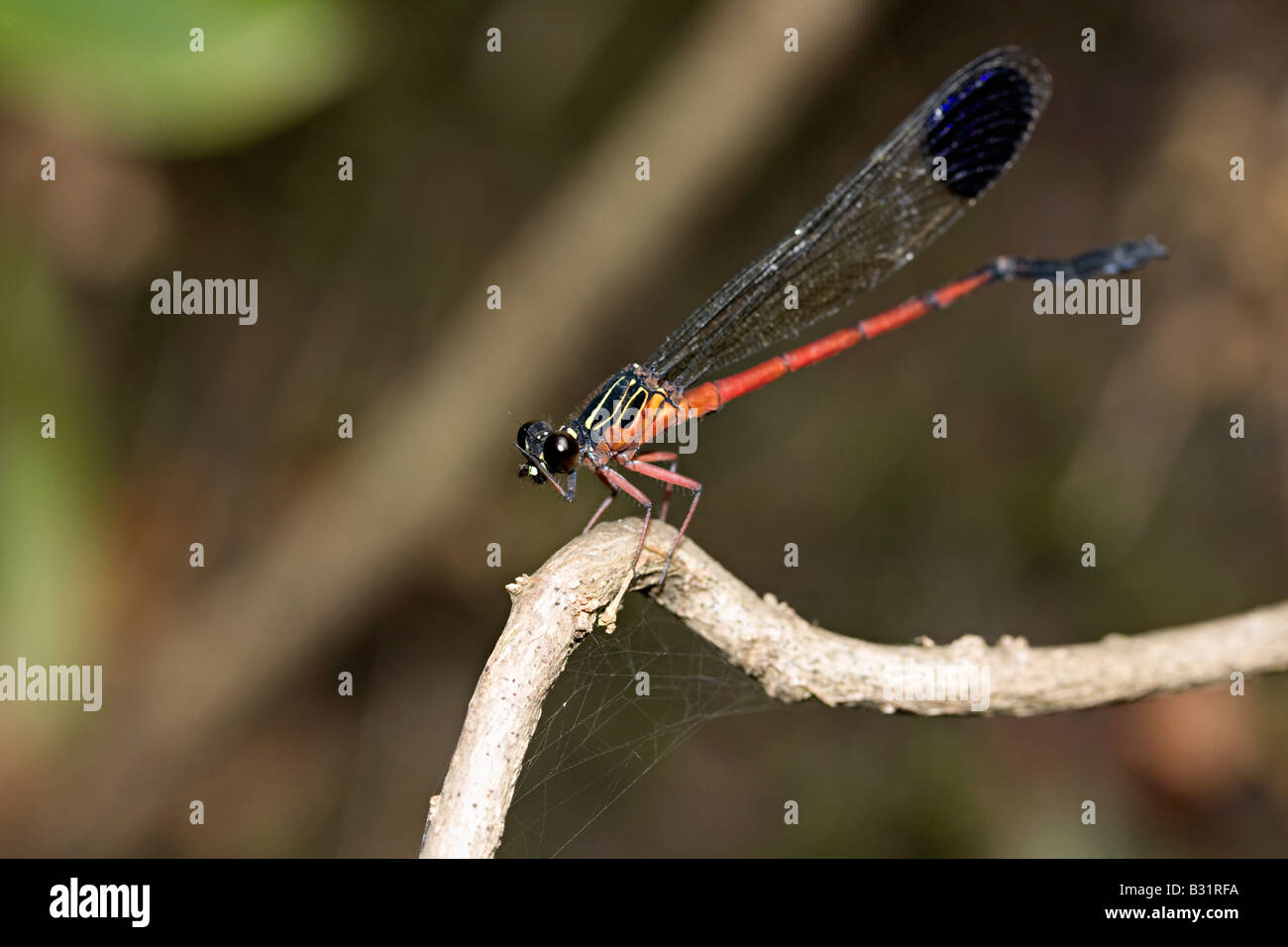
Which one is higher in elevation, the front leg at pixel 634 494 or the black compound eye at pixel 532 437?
the black compound eye at pixel 532 437

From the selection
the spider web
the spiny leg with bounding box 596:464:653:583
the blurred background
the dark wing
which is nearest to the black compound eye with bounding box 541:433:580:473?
the spiny leg with bounding box 596:464:653:583

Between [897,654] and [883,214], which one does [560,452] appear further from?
[883,214]

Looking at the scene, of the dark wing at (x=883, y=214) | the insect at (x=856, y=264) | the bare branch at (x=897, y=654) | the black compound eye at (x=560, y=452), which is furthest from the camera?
the dark wing at (x=883, y=214)

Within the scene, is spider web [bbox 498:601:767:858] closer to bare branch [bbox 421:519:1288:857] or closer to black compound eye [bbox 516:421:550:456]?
bare branch [bbox 421:519:1288:857]

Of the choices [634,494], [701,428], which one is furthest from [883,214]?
[701,428]

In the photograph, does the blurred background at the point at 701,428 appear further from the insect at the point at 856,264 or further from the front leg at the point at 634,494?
the front leg at the point at 634,494

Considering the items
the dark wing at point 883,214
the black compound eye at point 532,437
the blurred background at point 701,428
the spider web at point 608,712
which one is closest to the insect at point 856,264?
the dark wing at point 883,214
